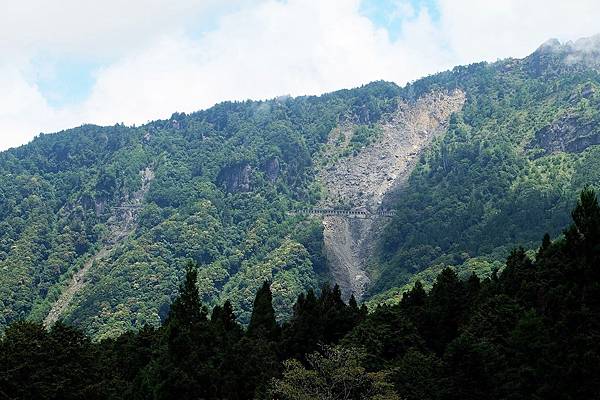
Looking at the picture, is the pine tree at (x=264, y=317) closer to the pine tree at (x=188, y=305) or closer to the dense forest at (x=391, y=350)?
the dense forest at (x=391, y=350)

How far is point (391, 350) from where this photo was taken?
74.8 m

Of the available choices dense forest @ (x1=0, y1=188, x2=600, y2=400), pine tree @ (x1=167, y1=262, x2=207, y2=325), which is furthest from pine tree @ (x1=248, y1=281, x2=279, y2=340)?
pine tree @ (x1=167, y1=262, x2=207, y2=325)

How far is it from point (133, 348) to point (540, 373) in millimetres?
69071

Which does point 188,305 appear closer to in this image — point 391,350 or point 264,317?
point 391,350

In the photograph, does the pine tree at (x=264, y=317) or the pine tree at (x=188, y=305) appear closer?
the pine tree at (x=188, y=305)

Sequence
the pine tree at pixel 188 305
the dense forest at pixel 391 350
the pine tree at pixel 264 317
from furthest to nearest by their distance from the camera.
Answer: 1. the pine tree at pixel 264 317
2. the pine tree at pixel 188 305
3. the dense forest at pixel 391 350

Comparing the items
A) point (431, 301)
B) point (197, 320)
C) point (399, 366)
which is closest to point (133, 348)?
point (197, 320)

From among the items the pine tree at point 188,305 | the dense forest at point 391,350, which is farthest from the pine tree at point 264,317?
the pine tree at point 188,305

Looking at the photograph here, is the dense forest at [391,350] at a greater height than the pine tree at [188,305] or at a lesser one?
lesser

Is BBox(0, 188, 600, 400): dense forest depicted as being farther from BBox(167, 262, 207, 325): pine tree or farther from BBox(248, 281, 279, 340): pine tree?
BBox(248, 281, 279, 340): pine tree

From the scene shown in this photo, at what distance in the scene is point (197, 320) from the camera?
243ft

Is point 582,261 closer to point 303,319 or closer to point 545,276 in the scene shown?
point 545,276

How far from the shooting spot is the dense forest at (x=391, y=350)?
5253cm

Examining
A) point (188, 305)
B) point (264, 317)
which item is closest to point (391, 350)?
point (188, 305)
